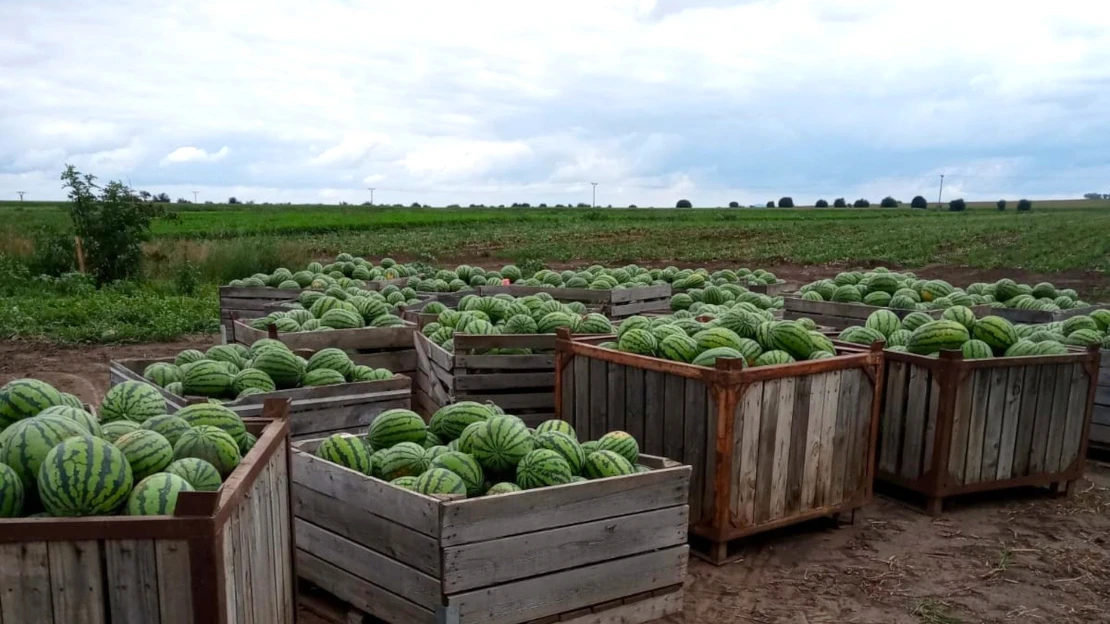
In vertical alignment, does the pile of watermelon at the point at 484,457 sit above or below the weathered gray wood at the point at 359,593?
above

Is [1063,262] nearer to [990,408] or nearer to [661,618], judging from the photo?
[990,408]

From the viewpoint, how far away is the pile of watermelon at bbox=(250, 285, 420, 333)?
25.9 feet

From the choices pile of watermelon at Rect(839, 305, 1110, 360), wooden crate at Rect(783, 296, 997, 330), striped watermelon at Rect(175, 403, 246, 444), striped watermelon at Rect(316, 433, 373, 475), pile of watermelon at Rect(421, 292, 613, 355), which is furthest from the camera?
wooden crate at Rect(783, 296, 997, 330)

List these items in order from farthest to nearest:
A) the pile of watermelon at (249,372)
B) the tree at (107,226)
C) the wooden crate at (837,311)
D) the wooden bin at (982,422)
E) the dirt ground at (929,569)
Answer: the tree at (107,226) < the wooden crate at (837,311) < the wooden bin at (982,422) < the pile of watermelon at (249,372) < the dirt ground at (929,569)

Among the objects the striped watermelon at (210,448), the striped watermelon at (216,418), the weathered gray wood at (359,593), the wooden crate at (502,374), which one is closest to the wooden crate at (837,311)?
the wooden crate at (502,374)

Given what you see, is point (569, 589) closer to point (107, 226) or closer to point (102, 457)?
point (102, 457)

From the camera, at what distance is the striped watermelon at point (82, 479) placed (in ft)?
8.98

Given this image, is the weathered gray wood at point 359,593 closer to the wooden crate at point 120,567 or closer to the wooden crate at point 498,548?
the wooden crate at point 498,548

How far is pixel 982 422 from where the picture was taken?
6.23 m

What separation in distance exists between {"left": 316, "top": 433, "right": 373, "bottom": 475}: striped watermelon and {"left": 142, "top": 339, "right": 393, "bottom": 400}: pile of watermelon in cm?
114

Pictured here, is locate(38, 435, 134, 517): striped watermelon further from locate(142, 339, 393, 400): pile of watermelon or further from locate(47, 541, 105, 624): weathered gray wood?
locate(142, 339, 393, 400): pile of watermelon

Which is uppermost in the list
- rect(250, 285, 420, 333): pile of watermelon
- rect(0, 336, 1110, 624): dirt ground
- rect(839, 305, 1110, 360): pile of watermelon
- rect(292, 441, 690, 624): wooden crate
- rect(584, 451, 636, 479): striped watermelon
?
rect(839, 305, 1110, 360): pile of watermelon

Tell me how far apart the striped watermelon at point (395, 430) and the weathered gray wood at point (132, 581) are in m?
2.23

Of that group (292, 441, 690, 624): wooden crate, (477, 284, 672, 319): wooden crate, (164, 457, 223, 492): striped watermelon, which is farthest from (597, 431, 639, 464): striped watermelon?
(477, 284, 672, 319): wooden crate
